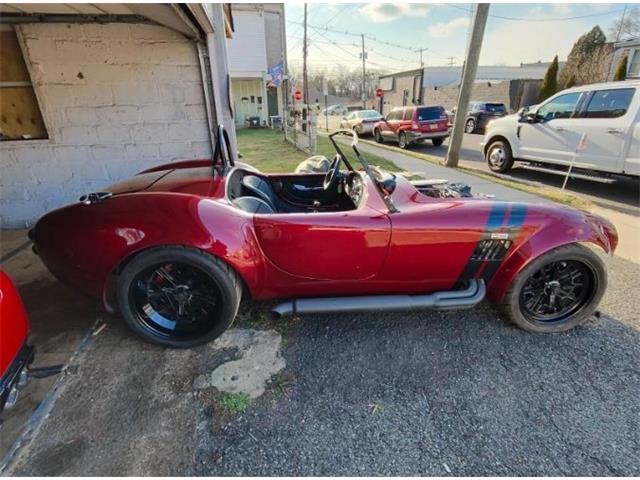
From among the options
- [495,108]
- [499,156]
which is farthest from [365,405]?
[495,108]

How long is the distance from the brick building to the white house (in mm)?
14515

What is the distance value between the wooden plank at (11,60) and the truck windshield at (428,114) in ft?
36.3

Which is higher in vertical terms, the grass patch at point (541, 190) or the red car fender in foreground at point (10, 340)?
the red car fender in foreground at point (10, 340)

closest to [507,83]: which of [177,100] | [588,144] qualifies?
[588,144]

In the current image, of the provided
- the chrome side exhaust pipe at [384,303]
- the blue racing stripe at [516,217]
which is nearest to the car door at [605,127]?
the blue racing stripe at [516,217]

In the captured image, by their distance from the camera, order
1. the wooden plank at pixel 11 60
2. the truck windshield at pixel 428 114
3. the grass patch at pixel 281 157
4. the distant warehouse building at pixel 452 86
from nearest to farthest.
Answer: the wooden plank at pixel 11 60 → the grass patch at pixel 281 157 → the truck windshield at pixel 428 114 → the distant warehouse building at pixel 452 86

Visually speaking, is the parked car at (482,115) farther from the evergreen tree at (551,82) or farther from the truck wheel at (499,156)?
the truck wheel at (499,156)

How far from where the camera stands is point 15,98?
13.8ft

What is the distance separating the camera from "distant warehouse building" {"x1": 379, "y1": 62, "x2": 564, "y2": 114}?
24453mm

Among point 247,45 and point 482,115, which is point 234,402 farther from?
point 247,45

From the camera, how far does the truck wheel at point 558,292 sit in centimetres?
228

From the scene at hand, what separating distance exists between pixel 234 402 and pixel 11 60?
16.1 feet

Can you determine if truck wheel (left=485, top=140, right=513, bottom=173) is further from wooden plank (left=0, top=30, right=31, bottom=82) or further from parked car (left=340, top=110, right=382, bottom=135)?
parked car (left=340, top=110, right=382, bottom=135)

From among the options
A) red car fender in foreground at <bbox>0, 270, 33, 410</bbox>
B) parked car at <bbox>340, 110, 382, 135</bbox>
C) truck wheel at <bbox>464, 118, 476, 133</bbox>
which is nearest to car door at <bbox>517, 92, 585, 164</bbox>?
red car fender in foreground at <bbox>0, 270, 33, 410</bbox>
